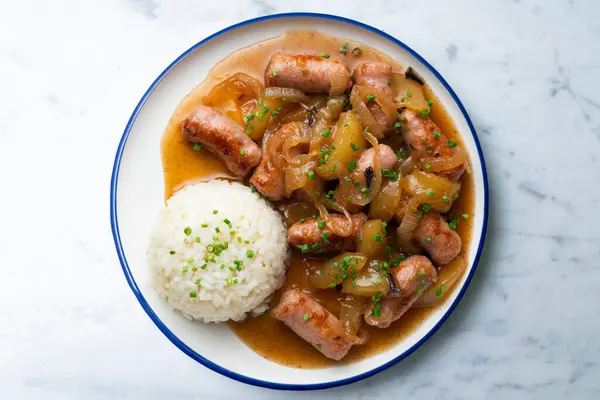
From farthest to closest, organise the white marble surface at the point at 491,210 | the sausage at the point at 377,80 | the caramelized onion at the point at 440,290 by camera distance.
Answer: the white marble surface at the point at 491,210 → the caramelized onion at the point at 440,290 → the sausage at the point at 377,80

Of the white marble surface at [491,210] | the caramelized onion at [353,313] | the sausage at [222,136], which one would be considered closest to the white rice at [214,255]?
the sausage at [222,136]

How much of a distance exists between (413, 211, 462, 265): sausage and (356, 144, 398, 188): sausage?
43 cm

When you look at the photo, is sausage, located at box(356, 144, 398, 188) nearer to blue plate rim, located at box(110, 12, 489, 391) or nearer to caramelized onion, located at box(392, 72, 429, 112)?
caramelized onion, located at box(392, 72, 429, 112)

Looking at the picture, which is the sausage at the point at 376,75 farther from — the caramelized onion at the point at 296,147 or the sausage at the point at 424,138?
the caramelized onion at the point at 296,147

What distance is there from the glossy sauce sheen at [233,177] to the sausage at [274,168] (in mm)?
299

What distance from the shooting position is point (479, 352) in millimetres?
4488

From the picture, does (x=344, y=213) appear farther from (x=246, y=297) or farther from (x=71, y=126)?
(x=71, y=126)

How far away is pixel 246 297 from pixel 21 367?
187 centimetres

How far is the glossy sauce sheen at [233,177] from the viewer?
14.0 ft

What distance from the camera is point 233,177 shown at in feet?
14.3

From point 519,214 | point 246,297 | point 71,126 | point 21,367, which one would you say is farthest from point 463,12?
point 21,367

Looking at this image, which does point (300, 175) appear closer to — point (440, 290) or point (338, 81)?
point (338, 81)

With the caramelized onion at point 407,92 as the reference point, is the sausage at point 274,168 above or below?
below

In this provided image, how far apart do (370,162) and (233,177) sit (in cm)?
99
